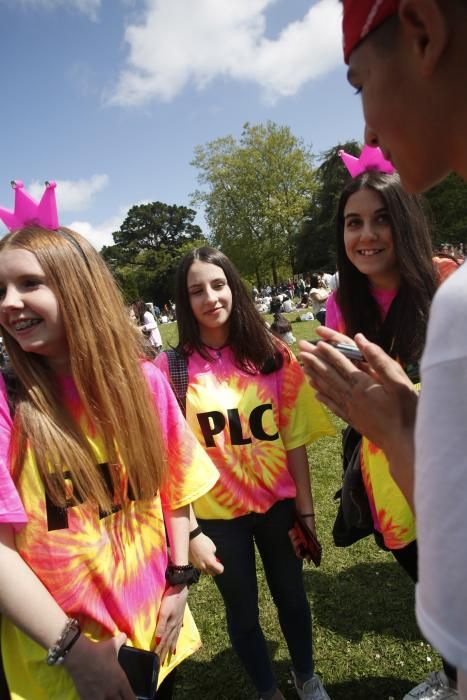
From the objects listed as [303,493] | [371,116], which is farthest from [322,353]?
[303,493]

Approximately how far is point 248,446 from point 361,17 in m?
1.83

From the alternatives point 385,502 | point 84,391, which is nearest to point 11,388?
point 84,391

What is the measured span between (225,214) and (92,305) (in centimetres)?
3589

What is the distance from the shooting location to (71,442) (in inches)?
57.8

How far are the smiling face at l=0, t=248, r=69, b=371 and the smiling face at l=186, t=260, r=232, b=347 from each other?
994 mm

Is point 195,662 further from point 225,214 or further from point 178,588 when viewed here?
point 225,214

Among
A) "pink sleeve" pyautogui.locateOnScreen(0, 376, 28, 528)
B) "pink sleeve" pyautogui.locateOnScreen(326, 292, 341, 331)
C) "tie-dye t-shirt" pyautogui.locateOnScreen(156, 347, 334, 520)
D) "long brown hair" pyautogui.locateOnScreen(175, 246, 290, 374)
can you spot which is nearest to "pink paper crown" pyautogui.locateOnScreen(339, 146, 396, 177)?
"pink sleeve" pyautogui.locateOnScreen(326, 292, 341, 331)

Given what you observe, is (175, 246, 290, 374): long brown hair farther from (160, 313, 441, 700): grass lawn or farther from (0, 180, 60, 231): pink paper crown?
(0, 180, 60, 231): pink paper crown

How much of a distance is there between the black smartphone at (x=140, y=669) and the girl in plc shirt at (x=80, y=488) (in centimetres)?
4

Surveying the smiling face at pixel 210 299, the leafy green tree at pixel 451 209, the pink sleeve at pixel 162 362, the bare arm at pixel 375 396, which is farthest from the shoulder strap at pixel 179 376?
the leafy green tree at pixel 451 209

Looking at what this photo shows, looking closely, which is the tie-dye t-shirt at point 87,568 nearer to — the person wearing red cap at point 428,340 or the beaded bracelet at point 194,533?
the beaded bracelet at point 194,533

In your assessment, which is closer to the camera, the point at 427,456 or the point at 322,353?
the point at 427,456

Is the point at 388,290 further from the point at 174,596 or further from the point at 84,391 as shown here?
the point at 174,596

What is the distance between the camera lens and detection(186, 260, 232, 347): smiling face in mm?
2441
